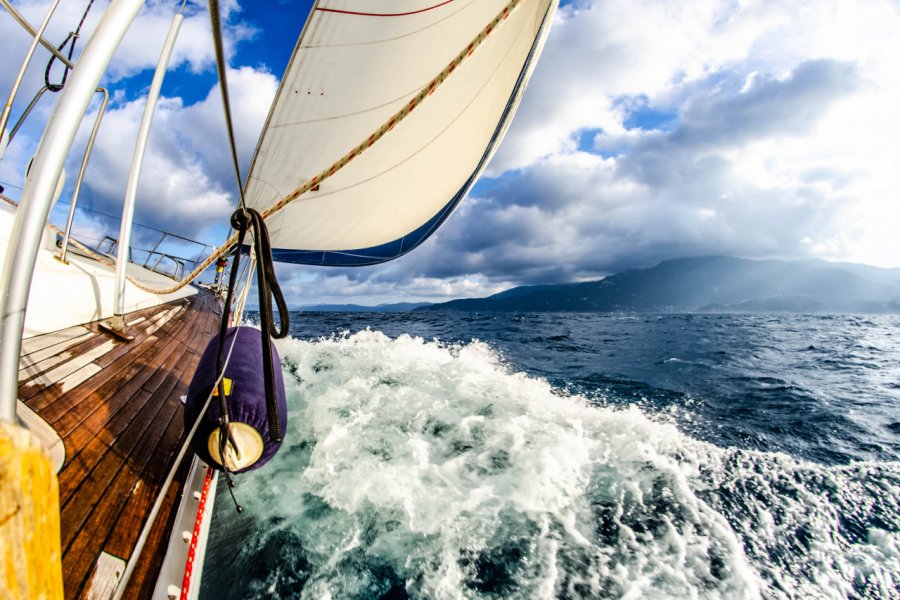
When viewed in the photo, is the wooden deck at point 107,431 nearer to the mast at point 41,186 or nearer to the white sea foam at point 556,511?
the white sea foam at point 556,511

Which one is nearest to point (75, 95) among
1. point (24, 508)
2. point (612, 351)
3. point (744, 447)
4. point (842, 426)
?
point (24, 508)

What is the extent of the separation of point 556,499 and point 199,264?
17.4ft

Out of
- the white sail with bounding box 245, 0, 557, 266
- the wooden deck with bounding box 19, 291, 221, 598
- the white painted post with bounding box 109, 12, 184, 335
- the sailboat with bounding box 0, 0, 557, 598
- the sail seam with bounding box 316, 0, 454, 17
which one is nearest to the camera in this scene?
the sailboat with bounding box 0, 0, 557, 598

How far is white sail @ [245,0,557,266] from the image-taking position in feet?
16.1

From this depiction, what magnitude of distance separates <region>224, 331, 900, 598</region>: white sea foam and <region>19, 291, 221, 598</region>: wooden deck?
1.02m

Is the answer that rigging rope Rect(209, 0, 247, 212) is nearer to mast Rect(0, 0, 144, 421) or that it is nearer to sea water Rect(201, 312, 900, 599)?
mast Rect(0, 0, 144, 421)

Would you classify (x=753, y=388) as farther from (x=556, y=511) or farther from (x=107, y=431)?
(x=107, y=431)

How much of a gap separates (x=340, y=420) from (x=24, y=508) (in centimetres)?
505

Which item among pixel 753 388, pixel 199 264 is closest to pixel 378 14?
pixel 199 264

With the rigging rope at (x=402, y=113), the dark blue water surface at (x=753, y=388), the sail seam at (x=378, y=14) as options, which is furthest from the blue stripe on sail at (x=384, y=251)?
the dark blue water surface at (x=753, y=388)

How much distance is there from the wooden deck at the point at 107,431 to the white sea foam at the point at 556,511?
102cm

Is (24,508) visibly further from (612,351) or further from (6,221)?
(612,351)

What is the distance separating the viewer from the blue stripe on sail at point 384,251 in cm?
724

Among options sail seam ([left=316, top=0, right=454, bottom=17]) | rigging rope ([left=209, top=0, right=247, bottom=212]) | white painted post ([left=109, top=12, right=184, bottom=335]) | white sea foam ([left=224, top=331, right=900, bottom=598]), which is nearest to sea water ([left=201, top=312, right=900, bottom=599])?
white sea foam ([left=224, top=331, right=900, bottom=598])
